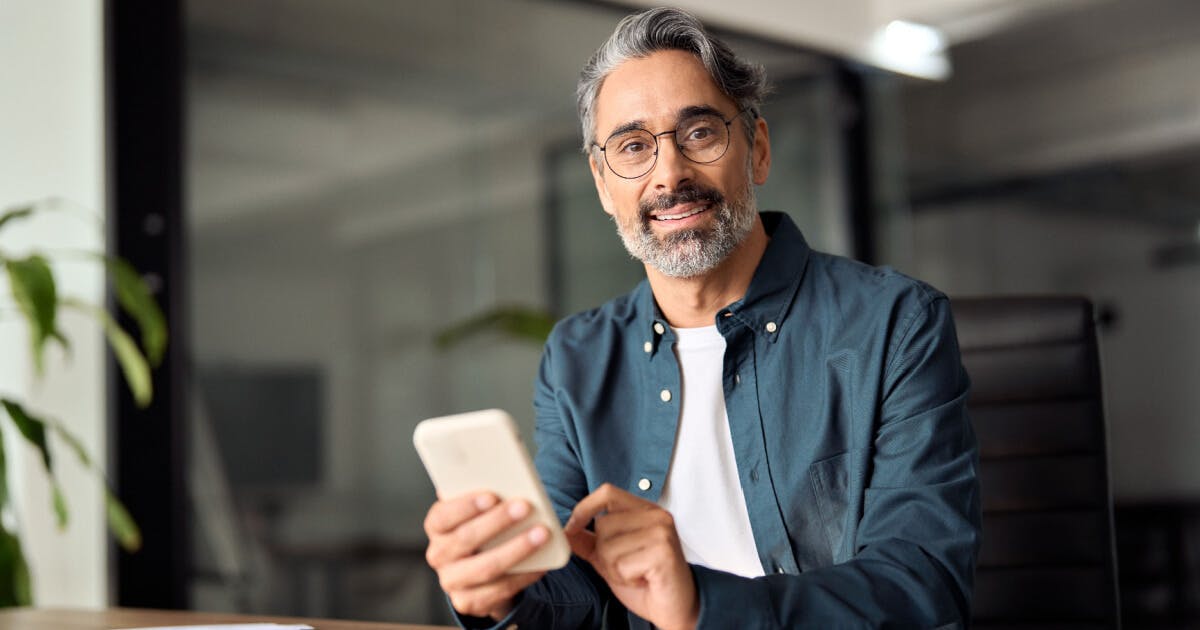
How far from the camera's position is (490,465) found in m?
1.05

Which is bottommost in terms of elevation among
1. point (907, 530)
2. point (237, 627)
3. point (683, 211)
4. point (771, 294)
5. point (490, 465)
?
point (237, 627)

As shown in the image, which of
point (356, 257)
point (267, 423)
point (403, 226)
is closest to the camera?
point (267, 423)

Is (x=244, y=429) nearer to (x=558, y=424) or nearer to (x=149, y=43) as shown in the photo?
(x=149, y=43)

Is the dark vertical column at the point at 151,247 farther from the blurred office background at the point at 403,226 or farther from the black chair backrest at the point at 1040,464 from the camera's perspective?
the black chair backrest at the point at 1040,464

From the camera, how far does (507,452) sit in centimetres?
103

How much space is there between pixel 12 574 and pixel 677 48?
1700mm

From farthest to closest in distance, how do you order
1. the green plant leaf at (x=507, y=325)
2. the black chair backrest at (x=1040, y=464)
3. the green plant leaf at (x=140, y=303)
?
1. the green plant leaf at (x=507, y=325)
2. the green plant leaf at (x=140, y=303)
3. the black chair backrest at (x=1040, y=464)

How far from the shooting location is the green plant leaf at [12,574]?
2.36 meters

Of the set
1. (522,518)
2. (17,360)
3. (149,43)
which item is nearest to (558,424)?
(522,518)

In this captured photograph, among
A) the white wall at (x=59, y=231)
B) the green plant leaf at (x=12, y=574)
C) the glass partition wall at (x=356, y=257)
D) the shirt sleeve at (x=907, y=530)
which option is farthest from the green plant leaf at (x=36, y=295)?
the shirt sleeve at (x=907, y=530)

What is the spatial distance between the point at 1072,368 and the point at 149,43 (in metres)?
2.41

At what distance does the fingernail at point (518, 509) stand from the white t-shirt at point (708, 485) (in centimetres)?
51

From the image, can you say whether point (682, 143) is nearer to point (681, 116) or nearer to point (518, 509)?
point (681, 116)

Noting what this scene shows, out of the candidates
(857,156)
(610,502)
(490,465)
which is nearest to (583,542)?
(610,502)
